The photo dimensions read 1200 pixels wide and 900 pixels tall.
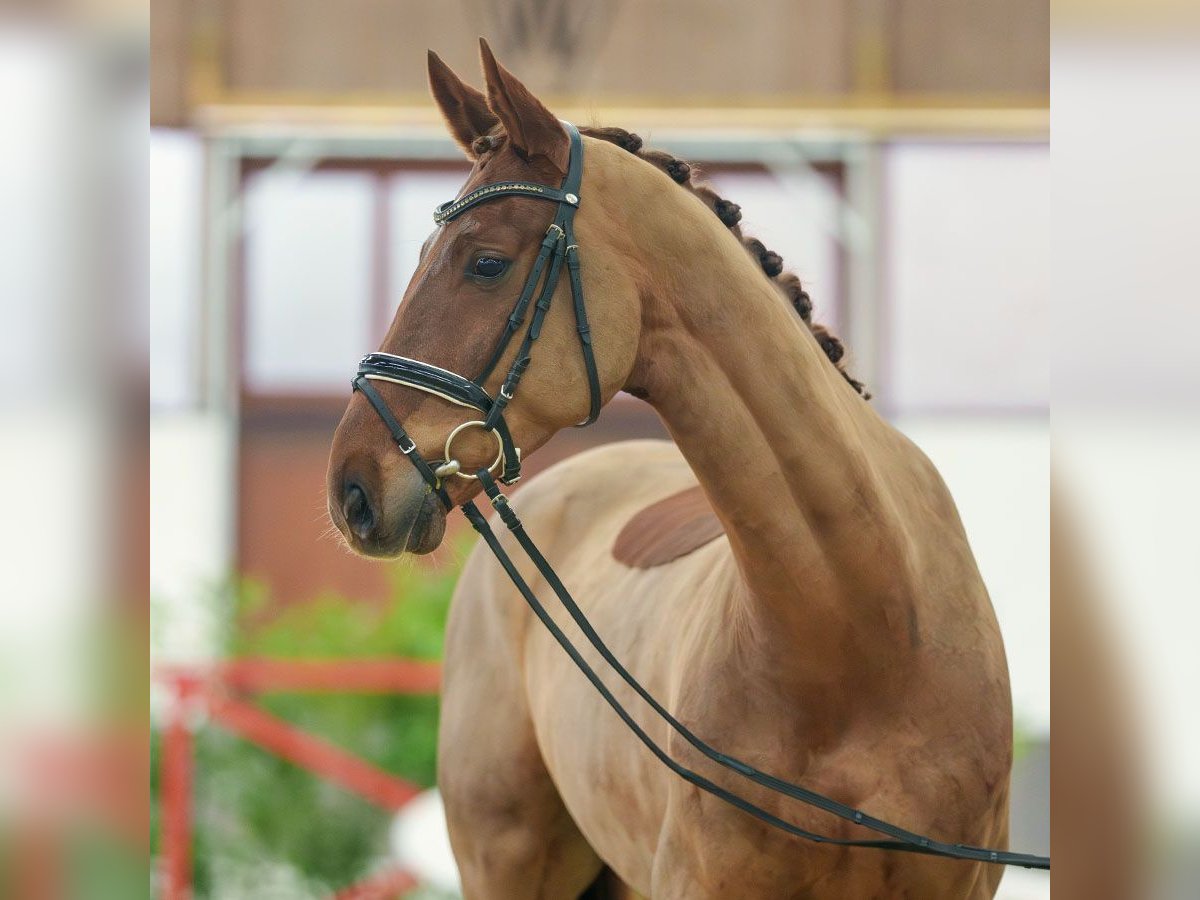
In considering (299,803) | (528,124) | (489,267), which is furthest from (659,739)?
(299,803)

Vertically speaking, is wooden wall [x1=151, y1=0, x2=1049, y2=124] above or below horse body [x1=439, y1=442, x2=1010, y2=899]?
above

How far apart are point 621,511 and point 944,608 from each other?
1.29 meters

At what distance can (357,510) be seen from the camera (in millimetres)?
1767

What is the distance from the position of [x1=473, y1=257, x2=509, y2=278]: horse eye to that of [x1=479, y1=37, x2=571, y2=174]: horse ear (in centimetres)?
16

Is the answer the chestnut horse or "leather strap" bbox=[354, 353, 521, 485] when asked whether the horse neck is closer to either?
the chestnut horse

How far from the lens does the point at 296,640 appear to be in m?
5.66

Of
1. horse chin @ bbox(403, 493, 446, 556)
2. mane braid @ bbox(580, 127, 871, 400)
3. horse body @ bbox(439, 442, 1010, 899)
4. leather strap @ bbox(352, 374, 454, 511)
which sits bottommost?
horse body @ bbox(439, 442, 1010, 899)

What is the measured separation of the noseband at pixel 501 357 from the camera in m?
1.75

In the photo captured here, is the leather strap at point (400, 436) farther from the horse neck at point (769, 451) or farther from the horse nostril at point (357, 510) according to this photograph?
the horse neck at point (769, 451)

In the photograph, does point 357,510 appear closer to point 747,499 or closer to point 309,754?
point 747,499

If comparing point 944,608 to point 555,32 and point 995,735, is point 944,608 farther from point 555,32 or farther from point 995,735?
point 555,32

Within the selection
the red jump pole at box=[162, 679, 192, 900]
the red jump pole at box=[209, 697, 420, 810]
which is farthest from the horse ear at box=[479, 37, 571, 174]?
the red jump pole at box=[209, 697, 420, 810]

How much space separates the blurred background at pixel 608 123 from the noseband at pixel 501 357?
5480 millimetres

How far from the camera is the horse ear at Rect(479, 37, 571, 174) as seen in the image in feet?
5.91
